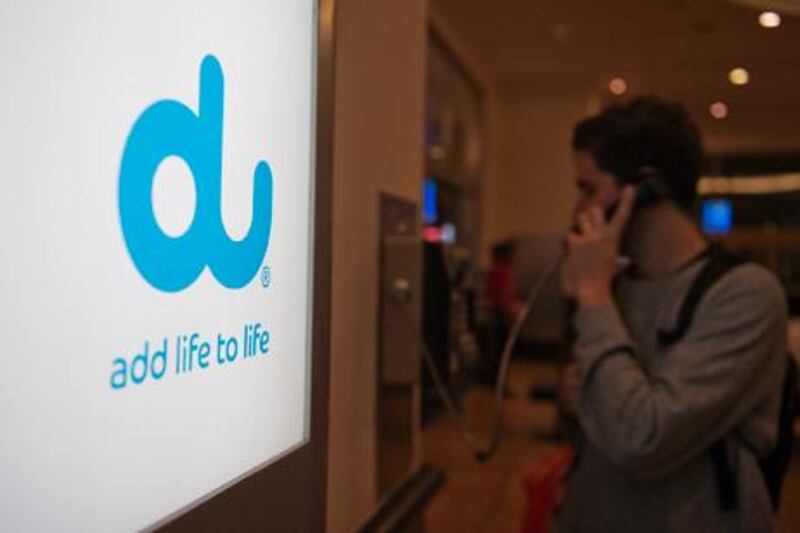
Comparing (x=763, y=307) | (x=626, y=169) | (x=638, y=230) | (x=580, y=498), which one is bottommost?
(x=580, y=498)

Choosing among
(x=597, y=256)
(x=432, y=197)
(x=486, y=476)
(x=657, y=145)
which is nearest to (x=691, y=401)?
(x=597, y=256)

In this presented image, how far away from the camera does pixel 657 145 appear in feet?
3.83

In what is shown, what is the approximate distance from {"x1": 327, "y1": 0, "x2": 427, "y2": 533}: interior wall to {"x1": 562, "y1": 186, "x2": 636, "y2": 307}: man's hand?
346 mm

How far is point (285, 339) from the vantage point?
773 mm

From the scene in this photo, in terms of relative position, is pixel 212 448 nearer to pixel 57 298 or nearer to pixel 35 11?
pixel 57 298

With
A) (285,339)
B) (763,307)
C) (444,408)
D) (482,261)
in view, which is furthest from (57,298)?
(482,261)

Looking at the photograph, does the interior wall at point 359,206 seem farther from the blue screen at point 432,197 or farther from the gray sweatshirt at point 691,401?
the blue screen at point 432,197

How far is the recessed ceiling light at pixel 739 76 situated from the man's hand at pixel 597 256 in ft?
0.74

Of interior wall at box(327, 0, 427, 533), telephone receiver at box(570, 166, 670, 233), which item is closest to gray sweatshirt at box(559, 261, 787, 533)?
telephone receiver at box(570, 166, 670, 233)

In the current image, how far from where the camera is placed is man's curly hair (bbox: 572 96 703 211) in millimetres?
1161

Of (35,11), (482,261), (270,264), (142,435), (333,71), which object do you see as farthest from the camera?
(482,261)

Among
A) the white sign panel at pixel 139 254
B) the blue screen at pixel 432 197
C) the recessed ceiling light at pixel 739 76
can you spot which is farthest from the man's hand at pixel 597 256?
the blue screen at pixel 432 197

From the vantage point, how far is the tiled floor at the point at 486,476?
5.69ft

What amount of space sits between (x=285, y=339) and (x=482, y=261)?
20.4ft
